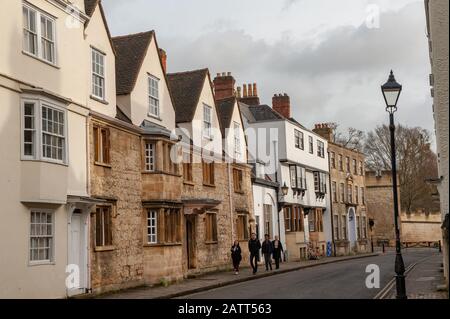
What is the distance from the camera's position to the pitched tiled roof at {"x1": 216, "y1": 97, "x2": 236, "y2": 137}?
36034 mm

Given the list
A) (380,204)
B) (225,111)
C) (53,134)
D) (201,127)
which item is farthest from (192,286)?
(380,204)

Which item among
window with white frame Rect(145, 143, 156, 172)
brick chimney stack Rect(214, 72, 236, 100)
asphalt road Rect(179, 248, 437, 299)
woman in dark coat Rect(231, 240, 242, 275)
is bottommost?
asphalt road Rect(179, 248, 437, 299)

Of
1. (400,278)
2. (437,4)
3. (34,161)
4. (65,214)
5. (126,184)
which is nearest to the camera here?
(437,4)

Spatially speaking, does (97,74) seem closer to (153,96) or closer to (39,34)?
(39,34)

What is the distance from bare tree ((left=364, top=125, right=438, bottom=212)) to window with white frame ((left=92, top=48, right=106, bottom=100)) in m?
56.8

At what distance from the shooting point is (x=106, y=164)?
73.2 feet

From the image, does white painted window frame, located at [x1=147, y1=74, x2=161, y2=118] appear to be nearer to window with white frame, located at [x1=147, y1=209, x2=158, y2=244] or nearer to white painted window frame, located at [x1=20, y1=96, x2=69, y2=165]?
window with white frame, located at [x1=147, y1=209, x2=158, y2=244]

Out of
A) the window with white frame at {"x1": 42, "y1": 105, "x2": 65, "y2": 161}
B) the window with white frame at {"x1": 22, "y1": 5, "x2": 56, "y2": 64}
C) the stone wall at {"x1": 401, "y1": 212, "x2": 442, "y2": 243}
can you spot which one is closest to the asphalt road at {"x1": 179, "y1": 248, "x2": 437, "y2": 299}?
the window with white frame at {"x1": 42, "y1": 105, "x2": 65, "y2": 161}

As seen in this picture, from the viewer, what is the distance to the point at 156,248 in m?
24.9

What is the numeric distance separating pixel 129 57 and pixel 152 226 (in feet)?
22.7

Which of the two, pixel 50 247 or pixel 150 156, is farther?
pixel 150 156
